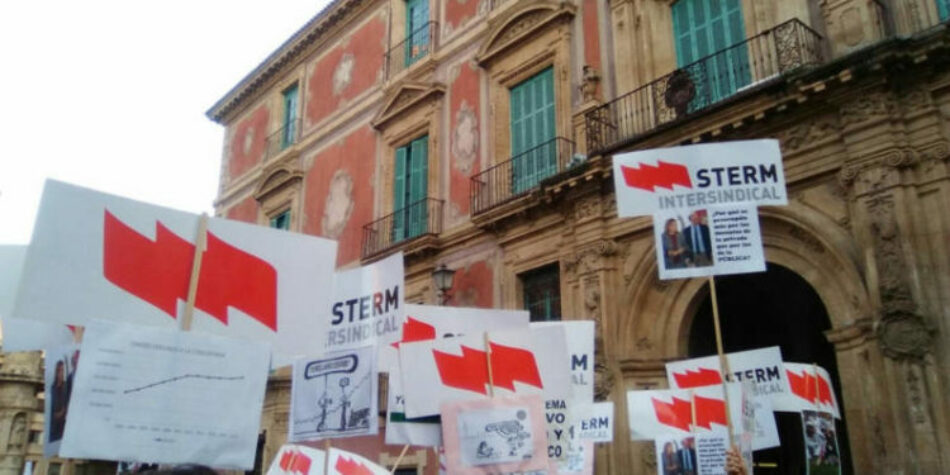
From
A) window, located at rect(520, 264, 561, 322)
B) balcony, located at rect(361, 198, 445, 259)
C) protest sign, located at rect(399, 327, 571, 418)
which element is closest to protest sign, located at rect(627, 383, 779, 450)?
protest sign, located at rect(399, 327, 571, 418)

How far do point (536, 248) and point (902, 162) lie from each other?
225 inches

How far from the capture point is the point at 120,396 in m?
3.68

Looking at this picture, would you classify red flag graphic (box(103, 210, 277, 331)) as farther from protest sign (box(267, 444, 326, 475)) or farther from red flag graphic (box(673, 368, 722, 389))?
red flag graphic (box(673, 368, 722, 389))

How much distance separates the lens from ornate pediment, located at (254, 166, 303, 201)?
20.5 metres

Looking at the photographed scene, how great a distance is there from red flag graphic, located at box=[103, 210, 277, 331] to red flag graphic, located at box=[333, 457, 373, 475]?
301cm

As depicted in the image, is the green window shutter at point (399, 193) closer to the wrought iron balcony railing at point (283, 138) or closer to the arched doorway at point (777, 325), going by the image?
the wrought iron balcony railing at point (283, 138)

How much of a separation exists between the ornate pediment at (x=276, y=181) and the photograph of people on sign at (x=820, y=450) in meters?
15.7

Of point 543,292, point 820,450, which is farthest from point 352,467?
point 543,292

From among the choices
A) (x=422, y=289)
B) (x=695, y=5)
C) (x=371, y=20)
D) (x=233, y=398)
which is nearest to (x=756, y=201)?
(x=233, y=398)

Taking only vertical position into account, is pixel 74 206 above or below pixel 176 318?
above

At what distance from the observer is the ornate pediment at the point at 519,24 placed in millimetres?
13531

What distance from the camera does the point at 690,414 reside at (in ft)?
24.4

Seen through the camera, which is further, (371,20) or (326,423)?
(371,20)

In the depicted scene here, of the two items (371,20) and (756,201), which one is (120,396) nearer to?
(756,201)
